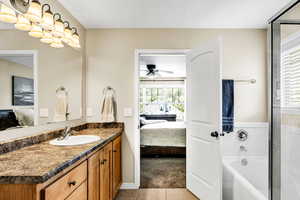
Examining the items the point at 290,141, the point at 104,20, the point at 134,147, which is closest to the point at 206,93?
the point at 290,141

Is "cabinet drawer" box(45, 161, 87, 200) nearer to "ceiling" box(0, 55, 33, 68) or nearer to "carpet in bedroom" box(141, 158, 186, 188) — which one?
"ceiling" box(0, 55, 33, 68)

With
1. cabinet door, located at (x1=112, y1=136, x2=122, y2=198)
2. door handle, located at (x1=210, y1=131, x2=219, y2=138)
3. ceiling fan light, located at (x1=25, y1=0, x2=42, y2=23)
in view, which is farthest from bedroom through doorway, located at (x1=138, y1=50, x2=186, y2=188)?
ceiling fan light, located at (x1=25, y1=0, x2=42, y2=23)

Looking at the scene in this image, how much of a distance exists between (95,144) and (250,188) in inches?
57.2

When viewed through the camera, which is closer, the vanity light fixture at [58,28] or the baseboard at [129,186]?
the vanity light fixture at [58,28]

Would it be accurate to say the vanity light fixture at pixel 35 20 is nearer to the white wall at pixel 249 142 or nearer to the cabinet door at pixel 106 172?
the cabinet door at pixel 106 172

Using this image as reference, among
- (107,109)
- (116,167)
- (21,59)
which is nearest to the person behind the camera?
(21,59)

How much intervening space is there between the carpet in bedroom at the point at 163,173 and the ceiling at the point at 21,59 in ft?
7.31

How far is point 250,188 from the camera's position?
1698 millimetres

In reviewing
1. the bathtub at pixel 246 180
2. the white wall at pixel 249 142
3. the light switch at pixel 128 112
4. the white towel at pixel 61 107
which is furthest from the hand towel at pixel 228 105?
the white towel at pixel 61 107

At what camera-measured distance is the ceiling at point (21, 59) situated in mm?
1478

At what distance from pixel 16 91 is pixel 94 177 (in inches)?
38.5

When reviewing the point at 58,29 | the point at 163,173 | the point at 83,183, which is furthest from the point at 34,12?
the point at 163,173

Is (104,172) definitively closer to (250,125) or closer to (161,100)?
(250,125)

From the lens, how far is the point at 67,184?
1.21 meters
